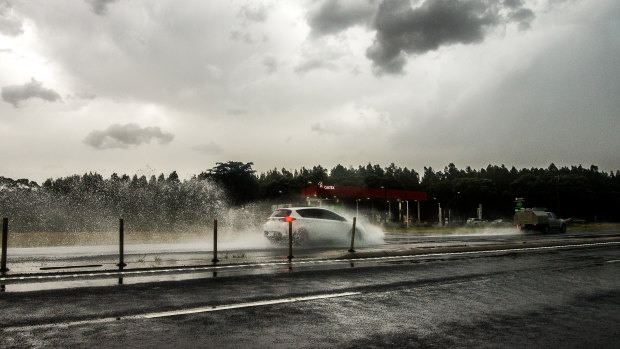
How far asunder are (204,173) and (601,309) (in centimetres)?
11752

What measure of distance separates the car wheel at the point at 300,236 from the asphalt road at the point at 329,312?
29.2 ft

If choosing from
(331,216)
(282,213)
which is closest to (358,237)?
(331,216)

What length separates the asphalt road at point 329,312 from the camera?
4.93 m

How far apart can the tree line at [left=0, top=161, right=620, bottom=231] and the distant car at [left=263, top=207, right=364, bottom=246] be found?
68.4 ft

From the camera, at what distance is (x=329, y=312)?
6.23 meters

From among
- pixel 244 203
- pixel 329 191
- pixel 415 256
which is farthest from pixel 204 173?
pixel 415 256

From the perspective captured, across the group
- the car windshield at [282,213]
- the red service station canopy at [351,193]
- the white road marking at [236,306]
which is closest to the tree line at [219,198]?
the red service station canopy at [351,193]

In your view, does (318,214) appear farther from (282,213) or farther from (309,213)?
(282,213)

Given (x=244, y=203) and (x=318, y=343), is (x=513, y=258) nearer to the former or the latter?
(x=318, y=343)

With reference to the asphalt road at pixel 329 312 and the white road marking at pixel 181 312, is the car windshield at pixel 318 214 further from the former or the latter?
the white road marking at pixel 181 312

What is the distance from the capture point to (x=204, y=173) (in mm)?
120188

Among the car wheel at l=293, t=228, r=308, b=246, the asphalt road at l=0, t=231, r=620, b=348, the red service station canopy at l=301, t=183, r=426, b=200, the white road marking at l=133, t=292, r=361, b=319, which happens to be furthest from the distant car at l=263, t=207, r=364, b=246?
the red service station canopy at l=301, t=183, r=426, b=200

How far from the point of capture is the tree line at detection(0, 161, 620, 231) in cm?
4019

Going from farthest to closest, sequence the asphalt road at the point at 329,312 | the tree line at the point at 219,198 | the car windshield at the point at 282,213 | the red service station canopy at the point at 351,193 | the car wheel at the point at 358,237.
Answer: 1. the red service station canopy at the point at 351,193
2. the tree line at the point at 219,198
3. the car wheel at the point at 358,237
4. the car windshield at the point at 282,213
5. the asphalt road at the point at 329,312
